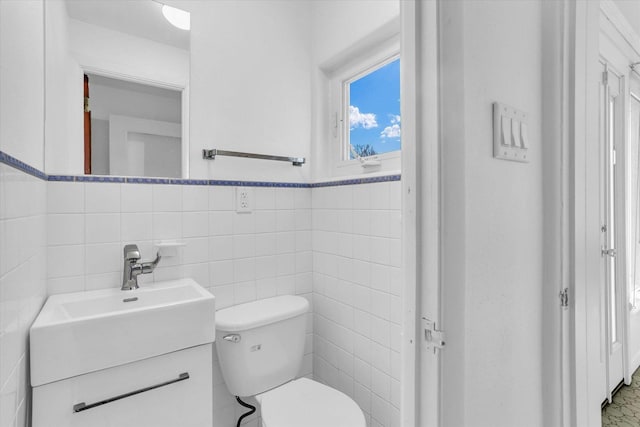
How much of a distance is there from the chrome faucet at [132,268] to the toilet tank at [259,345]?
0.37m

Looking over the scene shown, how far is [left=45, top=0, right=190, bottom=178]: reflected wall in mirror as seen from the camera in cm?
128

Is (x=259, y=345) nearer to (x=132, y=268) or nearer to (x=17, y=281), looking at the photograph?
(x=132, y=268)

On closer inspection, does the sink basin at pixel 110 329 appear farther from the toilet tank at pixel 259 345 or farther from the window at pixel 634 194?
the window at pixel 634 194

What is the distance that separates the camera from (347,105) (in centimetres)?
187

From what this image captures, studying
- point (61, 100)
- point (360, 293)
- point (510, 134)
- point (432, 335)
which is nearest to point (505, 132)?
point (510, 134)

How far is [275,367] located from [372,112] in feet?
4.35

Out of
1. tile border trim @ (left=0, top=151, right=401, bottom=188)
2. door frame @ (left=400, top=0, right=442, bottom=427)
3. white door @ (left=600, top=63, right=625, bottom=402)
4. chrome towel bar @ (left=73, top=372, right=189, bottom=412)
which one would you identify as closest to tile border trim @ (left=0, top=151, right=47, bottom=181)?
tile border trim @ (left=0, top=151, right=401, bottom=188)

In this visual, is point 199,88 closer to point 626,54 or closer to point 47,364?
point 47,364

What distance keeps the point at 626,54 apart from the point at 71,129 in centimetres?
281

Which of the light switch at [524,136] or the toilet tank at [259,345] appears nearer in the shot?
the light switch at [524,136]

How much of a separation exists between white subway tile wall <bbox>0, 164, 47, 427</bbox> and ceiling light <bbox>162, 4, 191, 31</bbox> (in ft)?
3.01

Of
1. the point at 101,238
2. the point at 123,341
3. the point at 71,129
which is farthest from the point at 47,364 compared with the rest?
the point at 71,129

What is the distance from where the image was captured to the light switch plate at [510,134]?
724mm

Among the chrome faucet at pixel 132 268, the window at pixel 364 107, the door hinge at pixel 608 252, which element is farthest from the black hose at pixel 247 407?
the door hinge at pixel 608 252
